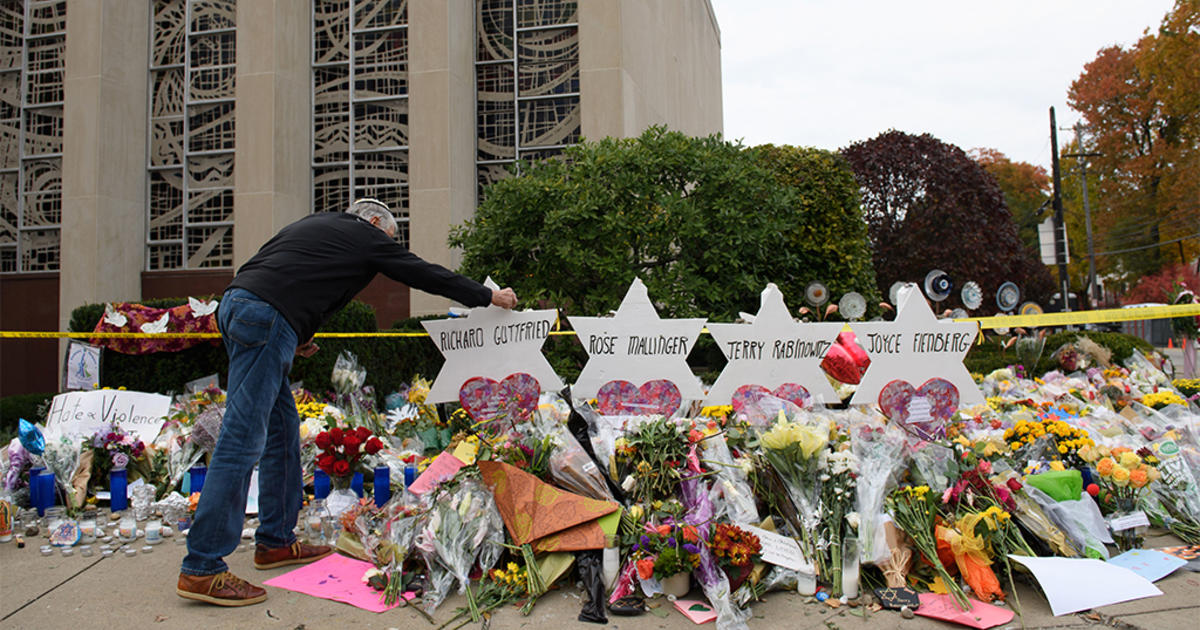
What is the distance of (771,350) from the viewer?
447cm

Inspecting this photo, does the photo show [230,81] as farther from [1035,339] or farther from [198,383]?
[1035,339]

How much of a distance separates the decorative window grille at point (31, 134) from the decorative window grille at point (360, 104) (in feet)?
17.9

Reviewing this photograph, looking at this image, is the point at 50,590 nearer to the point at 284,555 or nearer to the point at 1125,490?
the point at 284,555

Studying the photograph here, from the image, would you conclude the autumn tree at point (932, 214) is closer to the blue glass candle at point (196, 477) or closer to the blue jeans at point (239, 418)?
Result: the blue glass candle at point (196, 477)

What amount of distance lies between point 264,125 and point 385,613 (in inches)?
505

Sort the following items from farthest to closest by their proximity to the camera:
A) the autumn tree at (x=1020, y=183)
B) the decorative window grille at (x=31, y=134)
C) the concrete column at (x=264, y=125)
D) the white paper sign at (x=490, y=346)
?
the autumn tree at (x=1020, y=183)
the decorative window grille at (x=31, y=134)
the concrete column at (x=264, y=125)
the white paper sign at (x=490, y=346)

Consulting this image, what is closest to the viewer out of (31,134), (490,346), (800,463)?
(800,463)

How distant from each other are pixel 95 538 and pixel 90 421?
1586 mm

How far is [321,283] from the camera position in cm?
352

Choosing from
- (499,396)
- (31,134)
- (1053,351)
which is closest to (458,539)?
(499,396)

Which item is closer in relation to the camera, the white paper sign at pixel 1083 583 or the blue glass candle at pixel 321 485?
the white paper sign at pixel 1083 583

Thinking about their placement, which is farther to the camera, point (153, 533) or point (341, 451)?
point (341, 451)

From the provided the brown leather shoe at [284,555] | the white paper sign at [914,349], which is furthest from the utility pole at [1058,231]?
the brown leather shoe at [284,555]

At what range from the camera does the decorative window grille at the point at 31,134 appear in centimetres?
1518
